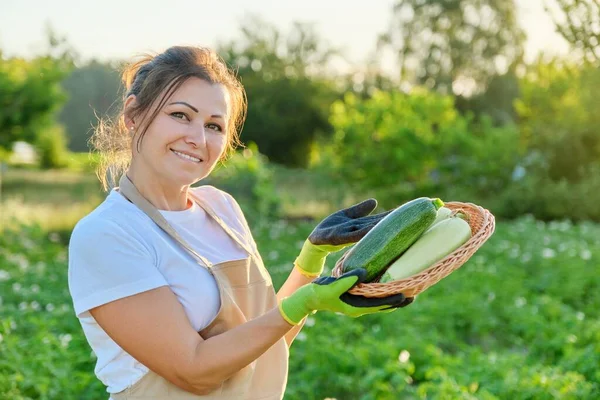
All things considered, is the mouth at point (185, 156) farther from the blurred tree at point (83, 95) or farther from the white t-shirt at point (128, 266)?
the blurred tree at point (83, 95)

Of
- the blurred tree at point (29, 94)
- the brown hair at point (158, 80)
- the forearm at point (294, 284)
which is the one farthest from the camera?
the blurred tree at point (29, 94)

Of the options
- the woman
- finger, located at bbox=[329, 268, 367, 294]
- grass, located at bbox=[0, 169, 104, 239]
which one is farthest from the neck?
grass, located at bbox=[0, 169, 104, 239]

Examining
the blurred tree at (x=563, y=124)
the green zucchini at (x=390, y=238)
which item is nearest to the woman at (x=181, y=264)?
the green zucchini at (x=390, y=238)

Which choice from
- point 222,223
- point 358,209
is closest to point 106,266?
point 222,223

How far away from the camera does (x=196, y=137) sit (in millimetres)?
1982

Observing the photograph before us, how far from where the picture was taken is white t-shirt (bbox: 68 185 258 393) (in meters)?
1.82

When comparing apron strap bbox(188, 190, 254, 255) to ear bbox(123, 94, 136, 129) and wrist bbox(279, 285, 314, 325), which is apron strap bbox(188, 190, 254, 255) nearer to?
ear bbox(123, 94, 136, 129)

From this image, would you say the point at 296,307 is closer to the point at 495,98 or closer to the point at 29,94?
the point at 29,94

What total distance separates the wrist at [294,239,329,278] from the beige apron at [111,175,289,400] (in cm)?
16

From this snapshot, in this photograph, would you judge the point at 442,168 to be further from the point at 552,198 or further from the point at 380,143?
the point at 552,198

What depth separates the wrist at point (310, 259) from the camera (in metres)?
2.29

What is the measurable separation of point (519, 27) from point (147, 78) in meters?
31.7

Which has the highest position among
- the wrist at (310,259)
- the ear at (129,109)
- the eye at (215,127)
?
the ear at (129,109)

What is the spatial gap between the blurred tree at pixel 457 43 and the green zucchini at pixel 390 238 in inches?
1179
